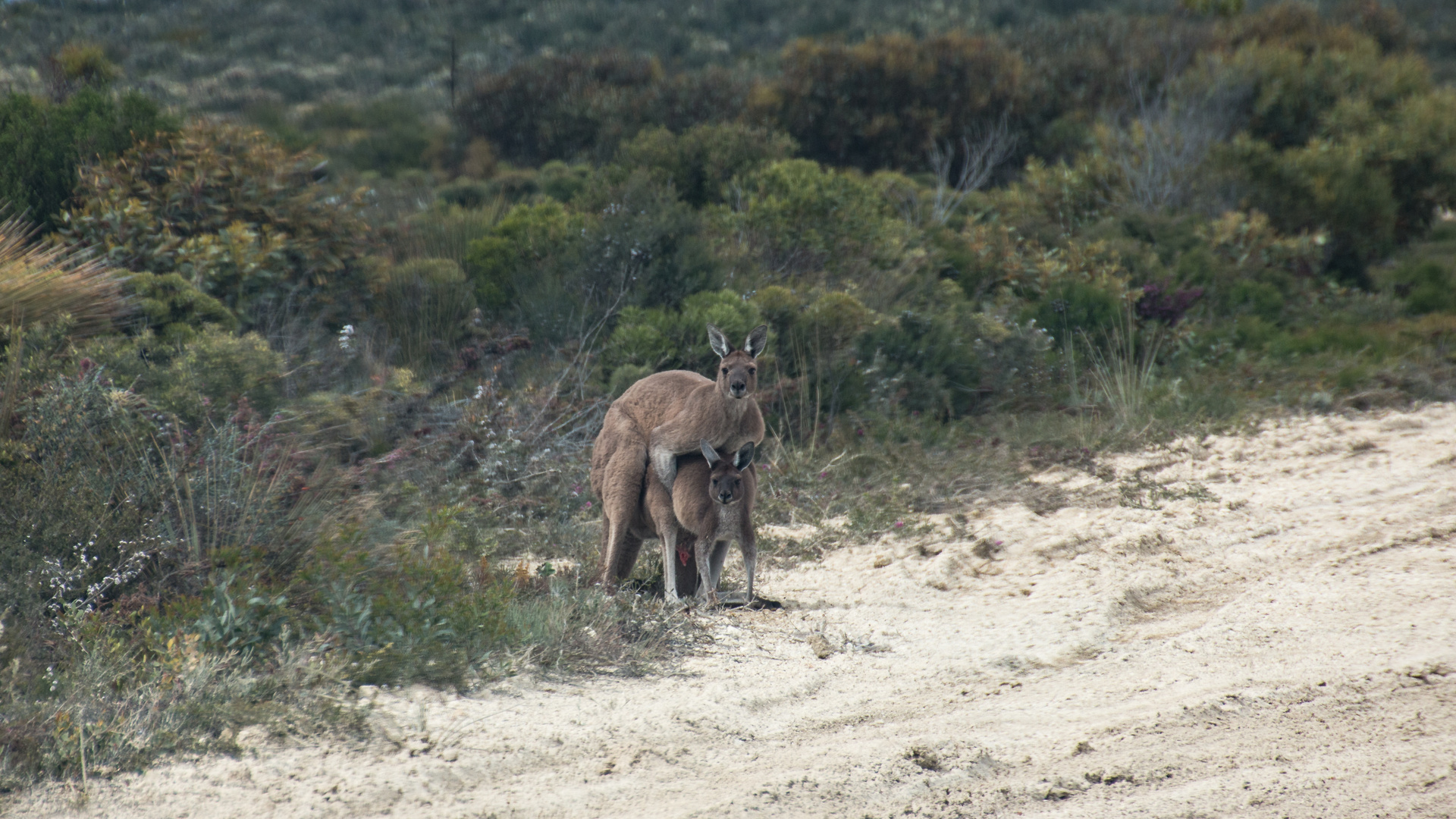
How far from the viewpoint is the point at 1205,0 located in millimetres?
28062

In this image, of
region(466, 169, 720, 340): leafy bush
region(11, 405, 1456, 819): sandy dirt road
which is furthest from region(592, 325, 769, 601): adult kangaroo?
region(466, 169, 720, 340): leafy bush

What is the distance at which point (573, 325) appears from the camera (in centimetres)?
984

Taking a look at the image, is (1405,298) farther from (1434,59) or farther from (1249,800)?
(1434,59)

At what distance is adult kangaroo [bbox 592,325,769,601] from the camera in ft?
18.4

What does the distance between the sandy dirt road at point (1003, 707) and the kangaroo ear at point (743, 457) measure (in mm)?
806

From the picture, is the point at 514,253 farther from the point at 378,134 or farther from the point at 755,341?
the point at 378,134

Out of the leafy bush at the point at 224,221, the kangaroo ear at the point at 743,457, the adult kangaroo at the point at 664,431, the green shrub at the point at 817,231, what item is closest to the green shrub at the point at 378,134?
the leafy bush at the point at 224,221

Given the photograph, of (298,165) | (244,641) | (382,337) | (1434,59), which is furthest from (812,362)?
(1434,59)

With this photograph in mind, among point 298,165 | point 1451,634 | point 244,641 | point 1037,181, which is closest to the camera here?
point 244,641

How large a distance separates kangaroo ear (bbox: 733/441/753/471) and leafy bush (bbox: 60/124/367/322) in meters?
5.58

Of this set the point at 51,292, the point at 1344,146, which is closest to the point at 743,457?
the point at 51,292

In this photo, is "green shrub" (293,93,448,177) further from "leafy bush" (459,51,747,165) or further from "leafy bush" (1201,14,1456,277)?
"leafy bush" (1201,14,1456,277)

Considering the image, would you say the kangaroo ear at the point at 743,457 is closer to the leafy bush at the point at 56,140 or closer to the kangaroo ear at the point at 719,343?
the kangaroo ear at the point at 719,343

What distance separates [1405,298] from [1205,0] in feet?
59.0
